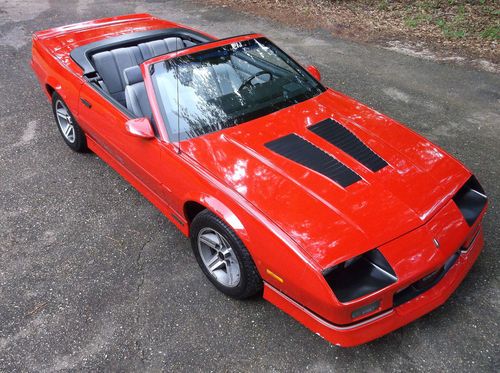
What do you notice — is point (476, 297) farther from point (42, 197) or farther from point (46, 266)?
point (42, 197)

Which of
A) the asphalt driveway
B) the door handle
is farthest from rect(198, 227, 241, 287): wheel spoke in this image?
the door handle

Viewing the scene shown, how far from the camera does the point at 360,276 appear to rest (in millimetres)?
2395

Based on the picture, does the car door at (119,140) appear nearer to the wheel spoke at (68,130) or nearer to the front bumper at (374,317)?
the wheel spoke at (68,130)

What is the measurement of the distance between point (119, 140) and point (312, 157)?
1.63 meters

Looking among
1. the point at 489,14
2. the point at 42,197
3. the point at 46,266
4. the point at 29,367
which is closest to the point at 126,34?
the point at 42,197

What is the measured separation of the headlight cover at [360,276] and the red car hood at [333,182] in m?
0.10

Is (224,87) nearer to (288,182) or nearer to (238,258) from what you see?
(288,182)

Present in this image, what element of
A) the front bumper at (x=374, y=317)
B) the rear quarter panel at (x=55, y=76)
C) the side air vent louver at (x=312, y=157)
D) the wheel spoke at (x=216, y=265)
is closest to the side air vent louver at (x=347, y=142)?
the side air vent louver at (x=312, y=157)

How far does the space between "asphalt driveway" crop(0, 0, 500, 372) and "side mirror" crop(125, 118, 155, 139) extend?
94 cm

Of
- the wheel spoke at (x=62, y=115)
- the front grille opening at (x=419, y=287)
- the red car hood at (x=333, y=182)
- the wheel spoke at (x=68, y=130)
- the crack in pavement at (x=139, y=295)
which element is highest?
the red car hood at (x=333, y=182)

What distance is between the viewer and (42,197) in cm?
408

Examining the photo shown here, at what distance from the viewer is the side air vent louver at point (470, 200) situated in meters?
2.77

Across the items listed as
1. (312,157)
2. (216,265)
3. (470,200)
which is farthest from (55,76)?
(470,200)

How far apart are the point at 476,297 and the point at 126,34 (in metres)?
4.01
